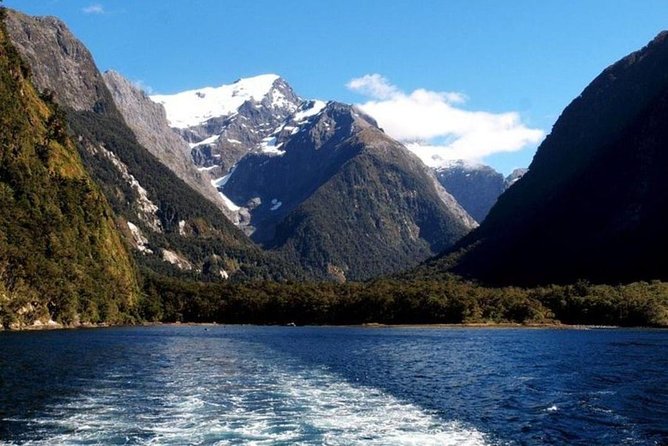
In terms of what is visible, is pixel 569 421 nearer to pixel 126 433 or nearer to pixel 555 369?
pixel 126 433

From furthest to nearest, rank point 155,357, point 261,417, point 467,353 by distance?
point 467,353
point 155,357
point 261,417

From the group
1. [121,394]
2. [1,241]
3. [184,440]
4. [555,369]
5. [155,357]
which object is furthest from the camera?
[1,241]

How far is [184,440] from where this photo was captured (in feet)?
135

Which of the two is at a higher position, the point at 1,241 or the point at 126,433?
the point at 1,241

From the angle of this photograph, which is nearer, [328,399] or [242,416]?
[242,416]

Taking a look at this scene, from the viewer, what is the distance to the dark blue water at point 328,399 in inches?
1732

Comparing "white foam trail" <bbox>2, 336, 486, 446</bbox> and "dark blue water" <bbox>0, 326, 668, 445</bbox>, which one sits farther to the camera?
"dark blue water" <bbox>0, 326, 668, 445</bbox>

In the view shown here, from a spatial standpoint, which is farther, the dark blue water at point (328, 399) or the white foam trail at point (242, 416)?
the dark blue water at point (328, 399)

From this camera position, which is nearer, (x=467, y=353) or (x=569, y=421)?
(x=569, y=421)

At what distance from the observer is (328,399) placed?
59250 millimetres

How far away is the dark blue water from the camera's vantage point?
144ft

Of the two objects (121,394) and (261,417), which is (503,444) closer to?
(261,417)

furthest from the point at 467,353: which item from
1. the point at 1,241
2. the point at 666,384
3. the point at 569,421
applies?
the point at 1,241

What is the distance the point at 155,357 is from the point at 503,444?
2798 inches
